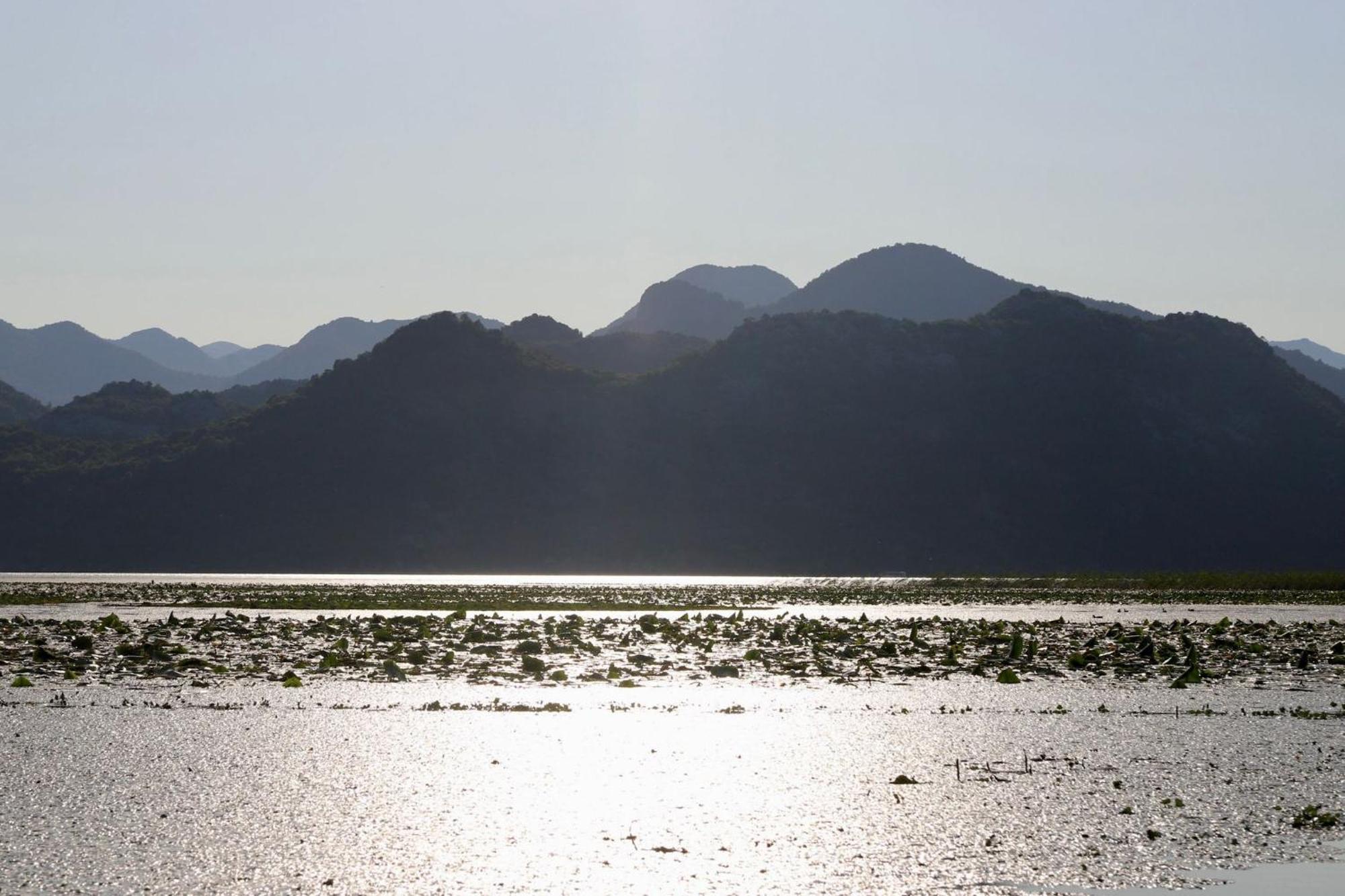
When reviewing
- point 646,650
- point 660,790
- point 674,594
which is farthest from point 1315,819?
point 674,594

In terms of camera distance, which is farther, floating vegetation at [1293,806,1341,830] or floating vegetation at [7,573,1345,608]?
floating vegetation at [7,573,1345,608]

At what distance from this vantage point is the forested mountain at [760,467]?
16725cm

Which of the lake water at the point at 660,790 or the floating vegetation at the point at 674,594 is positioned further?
the floating vegetation at the point at 674,594

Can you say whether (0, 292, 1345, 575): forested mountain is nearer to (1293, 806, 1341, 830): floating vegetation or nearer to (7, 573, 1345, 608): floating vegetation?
(7, 573, 1345, 608): floating vegetation

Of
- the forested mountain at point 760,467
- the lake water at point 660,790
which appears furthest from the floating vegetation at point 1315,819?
the forested mountain at point 760,467

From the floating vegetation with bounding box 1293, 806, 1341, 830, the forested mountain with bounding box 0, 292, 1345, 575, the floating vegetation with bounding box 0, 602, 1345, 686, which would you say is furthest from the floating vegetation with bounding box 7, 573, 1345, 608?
the forested mountain with bounding box 0, 292, 1345, 575

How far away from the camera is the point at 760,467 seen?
182 meters

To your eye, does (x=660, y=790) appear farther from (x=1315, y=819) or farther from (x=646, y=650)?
(x=646, y=650)

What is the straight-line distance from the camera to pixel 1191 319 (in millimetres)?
194750

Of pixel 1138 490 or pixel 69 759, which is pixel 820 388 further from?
Result: pixel 69 759

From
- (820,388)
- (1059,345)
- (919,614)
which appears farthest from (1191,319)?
(919,614)

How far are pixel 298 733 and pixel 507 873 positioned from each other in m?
7.85

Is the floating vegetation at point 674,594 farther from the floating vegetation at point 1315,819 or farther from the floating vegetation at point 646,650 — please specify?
the floating vegetation at point 1315,819

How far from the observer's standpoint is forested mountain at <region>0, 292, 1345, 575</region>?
167 m
